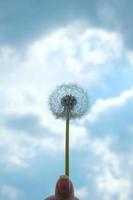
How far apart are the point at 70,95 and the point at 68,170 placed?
41.8 feet

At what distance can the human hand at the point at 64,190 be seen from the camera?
10500 mm

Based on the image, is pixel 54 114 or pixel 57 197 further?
pixel 54 114

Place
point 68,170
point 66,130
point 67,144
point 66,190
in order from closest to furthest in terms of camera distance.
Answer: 1. point 66,190
2. point 68,170
3. point 67,144
4. point 66,130

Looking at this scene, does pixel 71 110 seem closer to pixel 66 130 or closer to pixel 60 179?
pixel 66 130

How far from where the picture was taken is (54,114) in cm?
2920

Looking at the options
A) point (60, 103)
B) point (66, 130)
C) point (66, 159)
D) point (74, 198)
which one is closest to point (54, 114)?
point (60, 103)

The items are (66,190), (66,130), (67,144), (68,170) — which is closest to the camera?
(66,190)

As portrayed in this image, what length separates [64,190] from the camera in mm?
10492

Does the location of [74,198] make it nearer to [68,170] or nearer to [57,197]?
[57,197]

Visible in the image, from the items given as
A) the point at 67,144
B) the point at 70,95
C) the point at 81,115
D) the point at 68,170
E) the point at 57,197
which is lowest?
the point at 57,197

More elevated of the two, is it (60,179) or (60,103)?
(60,103)

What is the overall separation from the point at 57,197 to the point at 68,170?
274 inches

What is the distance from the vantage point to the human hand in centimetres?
1050

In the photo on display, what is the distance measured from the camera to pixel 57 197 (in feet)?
35.0
